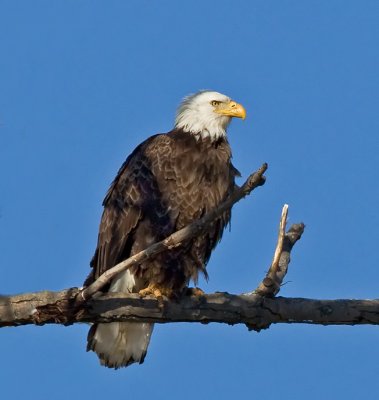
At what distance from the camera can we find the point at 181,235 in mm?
4340

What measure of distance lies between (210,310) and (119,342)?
57.5 inches

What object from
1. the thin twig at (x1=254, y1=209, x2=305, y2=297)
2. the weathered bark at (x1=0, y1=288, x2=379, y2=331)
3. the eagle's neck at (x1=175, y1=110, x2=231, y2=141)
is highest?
the eagle's neck at (x1=175, y1=110, x2=231, y2=141)

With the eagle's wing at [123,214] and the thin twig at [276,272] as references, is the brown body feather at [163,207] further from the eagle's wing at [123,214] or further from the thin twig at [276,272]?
→ the thin twig at [276,272]

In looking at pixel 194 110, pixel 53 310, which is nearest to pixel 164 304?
pixel 53 310

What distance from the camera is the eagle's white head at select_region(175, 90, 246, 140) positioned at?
657cm

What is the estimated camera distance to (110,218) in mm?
6137


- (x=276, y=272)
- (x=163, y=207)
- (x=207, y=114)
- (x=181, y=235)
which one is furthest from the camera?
(x=207, y=114)

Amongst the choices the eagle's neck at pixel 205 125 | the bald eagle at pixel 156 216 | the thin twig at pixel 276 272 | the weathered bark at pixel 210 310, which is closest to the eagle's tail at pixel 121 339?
the bald eagle at pixel 156 216

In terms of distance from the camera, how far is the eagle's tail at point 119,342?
240 inches

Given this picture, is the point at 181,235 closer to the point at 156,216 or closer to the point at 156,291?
the point at 156,291

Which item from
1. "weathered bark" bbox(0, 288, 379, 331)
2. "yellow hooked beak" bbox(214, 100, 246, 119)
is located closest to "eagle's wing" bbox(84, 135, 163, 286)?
"yellow hooked beak" bbox(214, 100, 246, 119)

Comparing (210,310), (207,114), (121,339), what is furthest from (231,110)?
(210,310)

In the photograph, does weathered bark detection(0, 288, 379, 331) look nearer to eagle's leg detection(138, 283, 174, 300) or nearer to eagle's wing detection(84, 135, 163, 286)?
eagle's leg detection(138, 283, 174, 300)

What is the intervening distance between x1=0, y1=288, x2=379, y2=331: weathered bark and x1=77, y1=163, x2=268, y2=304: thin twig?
20cm
